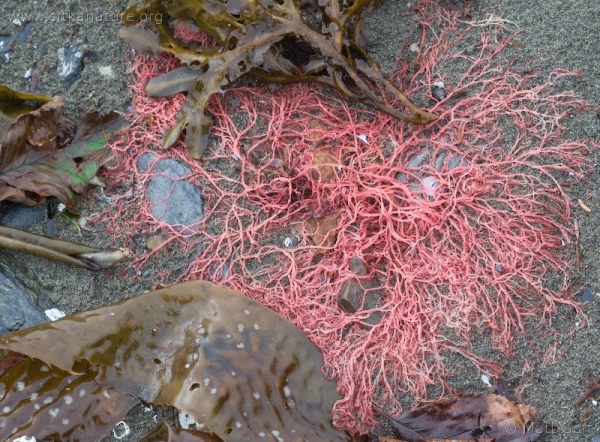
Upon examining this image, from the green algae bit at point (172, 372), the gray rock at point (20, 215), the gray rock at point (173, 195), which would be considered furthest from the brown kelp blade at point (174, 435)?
the gray rock at point (20, 215)

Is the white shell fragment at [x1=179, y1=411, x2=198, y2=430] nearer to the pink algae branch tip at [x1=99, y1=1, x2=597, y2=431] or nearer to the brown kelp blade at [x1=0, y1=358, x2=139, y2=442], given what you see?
the brown kelp blade at [x1=0, y1=358, x2=139, y2=442]

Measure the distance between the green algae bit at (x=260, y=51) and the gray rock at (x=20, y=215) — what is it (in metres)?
0.58

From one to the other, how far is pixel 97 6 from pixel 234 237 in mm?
1184

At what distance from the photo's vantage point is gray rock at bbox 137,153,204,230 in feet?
8.67

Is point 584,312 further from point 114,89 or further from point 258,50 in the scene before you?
point 114,89

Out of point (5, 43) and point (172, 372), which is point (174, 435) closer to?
point (172, 372)

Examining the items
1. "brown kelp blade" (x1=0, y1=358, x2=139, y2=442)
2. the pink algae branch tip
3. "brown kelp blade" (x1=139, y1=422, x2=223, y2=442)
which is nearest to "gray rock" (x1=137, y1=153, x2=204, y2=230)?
the pink algae branch tip

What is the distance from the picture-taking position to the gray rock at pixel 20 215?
265cm

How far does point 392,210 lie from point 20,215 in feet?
4.77

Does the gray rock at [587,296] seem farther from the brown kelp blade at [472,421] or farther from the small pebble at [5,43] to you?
the small pebble at [5,43]

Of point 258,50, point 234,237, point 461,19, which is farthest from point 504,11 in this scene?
point 234,237

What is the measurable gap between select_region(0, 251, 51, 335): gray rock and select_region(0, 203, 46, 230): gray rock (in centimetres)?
14

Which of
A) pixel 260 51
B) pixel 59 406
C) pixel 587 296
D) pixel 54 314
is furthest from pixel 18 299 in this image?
pixel 587 296

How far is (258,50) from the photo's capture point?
2514 millimetres
